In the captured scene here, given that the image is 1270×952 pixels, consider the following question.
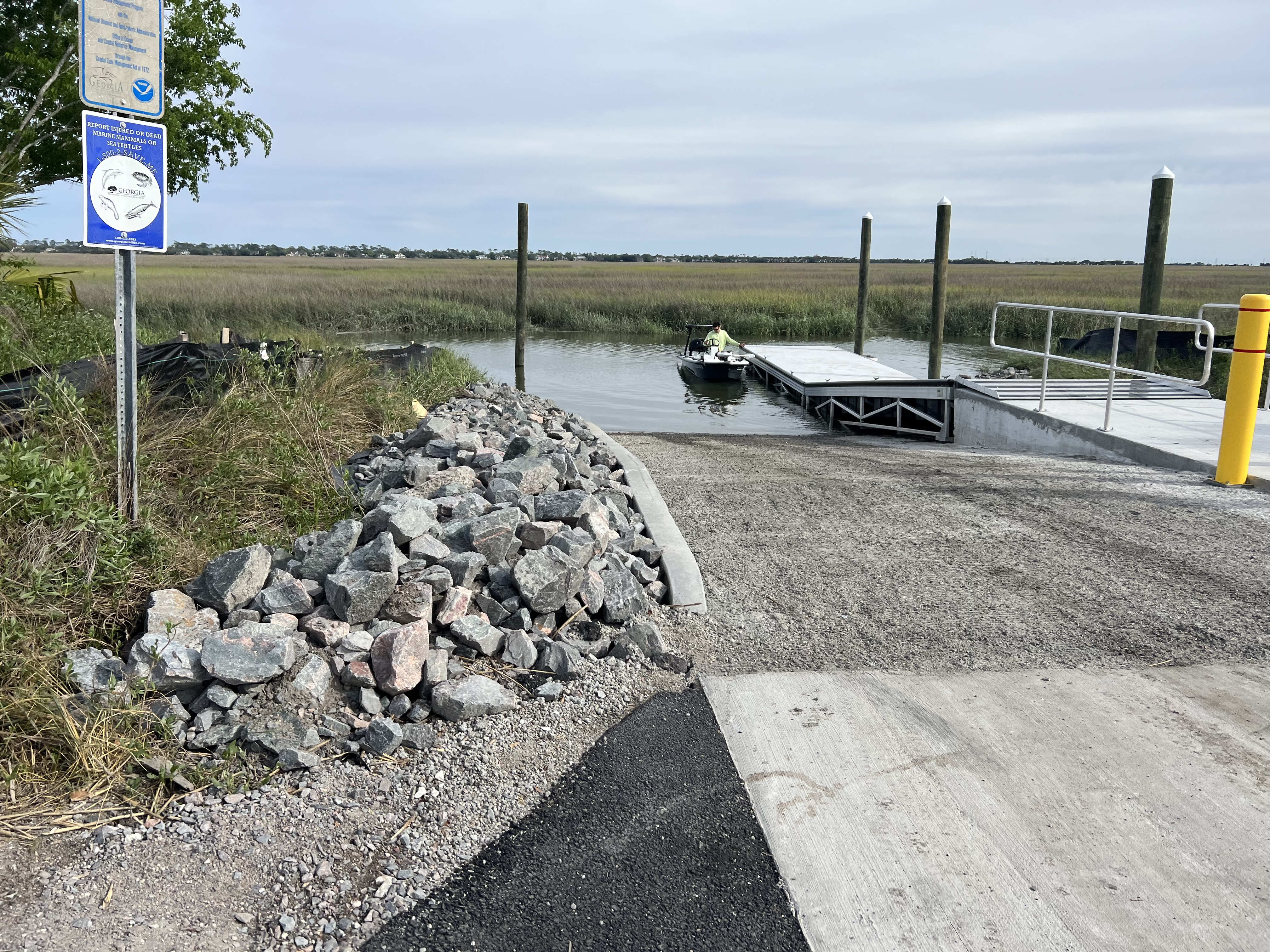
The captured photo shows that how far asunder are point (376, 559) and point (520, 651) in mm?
748

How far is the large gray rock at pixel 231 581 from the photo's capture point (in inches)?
164

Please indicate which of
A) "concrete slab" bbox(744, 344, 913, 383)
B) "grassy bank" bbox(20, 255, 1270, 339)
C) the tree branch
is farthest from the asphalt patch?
"grassy bank" bbox(20, 255, 1270, 339)

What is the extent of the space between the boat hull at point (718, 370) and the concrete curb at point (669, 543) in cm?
1507

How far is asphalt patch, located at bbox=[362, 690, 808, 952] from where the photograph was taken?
2.69 meters

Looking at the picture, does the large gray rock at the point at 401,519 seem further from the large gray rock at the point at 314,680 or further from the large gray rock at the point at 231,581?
the large gray rock at the point at 314,680

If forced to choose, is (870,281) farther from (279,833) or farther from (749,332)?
(279,833)

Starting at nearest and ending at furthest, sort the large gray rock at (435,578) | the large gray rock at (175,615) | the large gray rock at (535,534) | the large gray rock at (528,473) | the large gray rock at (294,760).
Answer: the large gray rock at (294,760)
the large gray rock at (175,615)
the large gray rock at (435,578)
the large gray rock at (535,534)
the large gray rock at (528,473)

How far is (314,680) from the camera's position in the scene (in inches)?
151

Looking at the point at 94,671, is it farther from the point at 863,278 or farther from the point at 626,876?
the point at 863,278

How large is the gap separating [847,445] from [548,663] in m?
8.39

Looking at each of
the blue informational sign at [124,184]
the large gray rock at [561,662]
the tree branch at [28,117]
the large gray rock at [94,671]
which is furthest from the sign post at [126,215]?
the tree branch at [28,117]

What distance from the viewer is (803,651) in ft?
14.7

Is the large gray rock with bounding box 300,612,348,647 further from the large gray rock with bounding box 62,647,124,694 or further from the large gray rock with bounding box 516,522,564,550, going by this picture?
the large gray rock with bounding box 516,522,564,550

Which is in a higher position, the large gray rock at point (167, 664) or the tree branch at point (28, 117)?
the tree branch at point (28, 117)
